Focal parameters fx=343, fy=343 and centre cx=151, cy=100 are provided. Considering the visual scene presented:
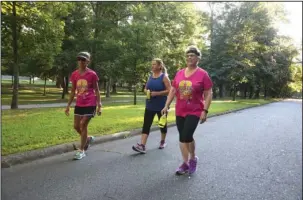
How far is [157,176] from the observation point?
4852 mm

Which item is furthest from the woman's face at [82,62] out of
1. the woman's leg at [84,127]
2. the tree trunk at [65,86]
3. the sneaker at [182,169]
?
the tree trunk at [65,86]

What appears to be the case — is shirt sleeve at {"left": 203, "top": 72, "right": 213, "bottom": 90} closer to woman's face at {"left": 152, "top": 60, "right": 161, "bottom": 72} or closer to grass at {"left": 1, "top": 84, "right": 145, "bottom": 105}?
woman's face at {"left": 152, "top": 60, "right": 161, "bottom": 72}

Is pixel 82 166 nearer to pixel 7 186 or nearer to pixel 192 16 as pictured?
pixel 7 186

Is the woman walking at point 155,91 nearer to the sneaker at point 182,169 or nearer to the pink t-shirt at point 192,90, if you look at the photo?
the pink t-shirt at point 192,90

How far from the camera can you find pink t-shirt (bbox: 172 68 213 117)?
475 centimetres

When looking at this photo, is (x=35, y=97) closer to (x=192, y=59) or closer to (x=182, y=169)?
(x=182, y=169)

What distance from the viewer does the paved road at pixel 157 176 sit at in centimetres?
407

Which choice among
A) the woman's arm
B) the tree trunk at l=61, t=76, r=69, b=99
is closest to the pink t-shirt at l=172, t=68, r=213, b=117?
the woman's arm

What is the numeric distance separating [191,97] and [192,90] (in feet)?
Result: 0.35

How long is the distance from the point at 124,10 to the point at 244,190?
23362mm

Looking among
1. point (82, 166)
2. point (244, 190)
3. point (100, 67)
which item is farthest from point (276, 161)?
point (100, 67)

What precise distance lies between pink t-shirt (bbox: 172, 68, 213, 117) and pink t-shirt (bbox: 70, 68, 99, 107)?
1.50m

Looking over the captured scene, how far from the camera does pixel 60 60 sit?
23.7 meters

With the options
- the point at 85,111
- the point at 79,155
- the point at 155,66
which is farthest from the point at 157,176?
the point at 155,66
